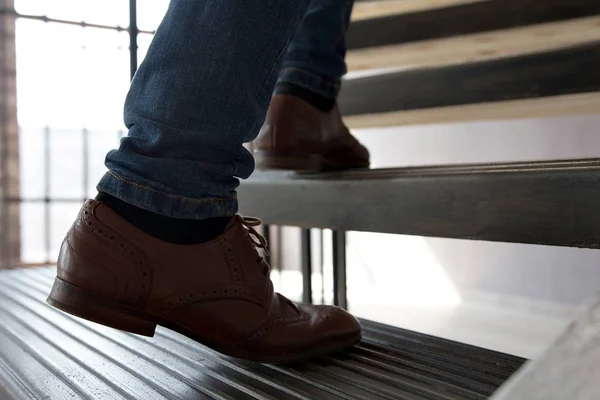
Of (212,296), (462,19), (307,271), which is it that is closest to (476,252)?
(307,271)

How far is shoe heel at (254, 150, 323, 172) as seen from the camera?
1.00 meters

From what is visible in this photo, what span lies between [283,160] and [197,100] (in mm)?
364

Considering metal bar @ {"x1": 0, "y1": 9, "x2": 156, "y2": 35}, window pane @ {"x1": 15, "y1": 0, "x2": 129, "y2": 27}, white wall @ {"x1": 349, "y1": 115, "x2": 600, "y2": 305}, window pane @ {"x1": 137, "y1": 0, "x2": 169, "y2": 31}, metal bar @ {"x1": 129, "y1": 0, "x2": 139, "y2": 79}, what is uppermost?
window pane @ {"x1": 15, "y1": 0, "x2": 129, "y2": 27}

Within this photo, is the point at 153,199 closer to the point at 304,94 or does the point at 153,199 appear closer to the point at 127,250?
the point at 127,250

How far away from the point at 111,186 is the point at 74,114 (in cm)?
308

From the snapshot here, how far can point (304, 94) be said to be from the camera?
1.03 metres

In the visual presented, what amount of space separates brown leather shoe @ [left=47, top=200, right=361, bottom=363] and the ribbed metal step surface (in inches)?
1.9

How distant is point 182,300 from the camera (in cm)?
70

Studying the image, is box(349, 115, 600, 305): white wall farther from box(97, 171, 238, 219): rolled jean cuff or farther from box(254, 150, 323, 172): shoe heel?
box(97, 171, 238, 219): rolled jean cuff

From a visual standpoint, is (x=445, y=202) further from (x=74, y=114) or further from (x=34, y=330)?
(x=74, y=114)

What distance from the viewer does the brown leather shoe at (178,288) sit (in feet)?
2.20

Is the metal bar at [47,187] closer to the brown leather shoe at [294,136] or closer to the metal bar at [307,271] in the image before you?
the metal bar at [307,271]

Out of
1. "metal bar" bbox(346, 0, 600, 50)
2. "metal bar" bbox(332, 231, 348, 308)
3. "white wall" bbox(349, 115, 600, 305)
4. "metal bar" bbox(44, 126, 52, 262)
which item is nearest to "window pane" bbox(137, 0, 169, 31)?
"metal bar" bbox(346, 0, 600, 50)

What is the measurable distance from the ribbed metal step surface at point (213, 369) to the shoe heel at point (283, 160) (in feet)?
0.99
